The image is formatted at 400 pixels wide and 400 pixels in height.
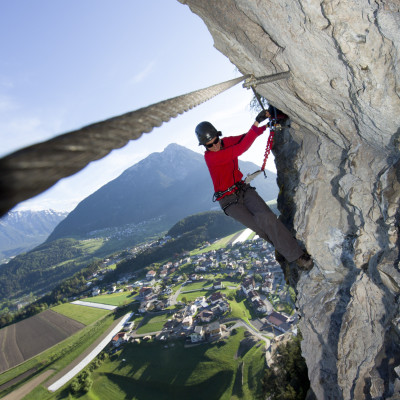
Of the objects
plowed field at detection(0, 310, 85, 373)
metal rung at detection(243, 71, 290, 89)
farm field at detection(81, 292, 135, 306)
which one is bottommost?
farm field at detection(81, 292, 135, 306)

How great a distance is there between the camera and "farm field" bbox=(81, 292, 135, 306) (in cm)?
7469

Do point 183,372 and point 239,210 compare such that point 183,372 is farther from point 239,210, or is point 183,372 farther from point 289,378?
point 239,210

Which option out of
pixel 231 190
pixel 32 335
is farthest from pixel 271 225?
pixel 32 335

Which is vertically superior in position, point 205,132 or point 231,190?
point 205,132

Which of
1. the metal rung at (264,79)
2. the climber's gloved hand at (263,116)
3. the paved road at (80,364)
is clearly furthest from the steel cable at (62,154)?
the paved road at (80,364)

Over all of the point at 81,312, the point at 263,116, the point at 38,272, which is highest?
the point at 38,272

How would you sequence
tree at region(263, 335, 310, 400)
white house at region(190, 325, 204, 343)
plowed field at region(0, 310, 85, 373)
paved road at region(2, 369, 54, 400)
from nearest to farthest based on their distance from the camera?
tree at region(263, 335, 310, 400) → paved road at region(2, 369, 54, 400) → white house at region(190, 325, 204, 343) → plowed field at region(0, 310, 85, 373)

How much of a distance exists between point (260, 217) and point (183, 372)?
39.5 metres

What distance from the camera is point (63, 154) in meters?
1.04

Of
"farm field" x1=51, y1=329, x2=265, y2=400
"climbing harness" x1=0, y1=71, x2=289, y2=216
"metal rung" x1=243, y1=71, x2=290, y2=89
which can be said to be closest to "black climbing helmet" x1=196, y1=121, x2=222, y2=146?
"metal rung" x1=243, y1=71, x2=290, y2=89

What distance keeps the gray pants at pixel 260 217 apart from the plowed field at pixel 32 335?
7317 cm

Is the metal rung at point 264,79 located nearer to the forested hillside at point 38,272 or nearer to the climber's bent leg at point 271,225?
the climber's bent leg at point 271,225

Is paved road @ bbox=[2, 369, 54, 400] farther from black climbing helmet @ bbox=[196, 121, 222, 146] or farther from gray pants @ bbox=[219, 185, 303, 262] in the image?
black climbing helmet @ bbox=[196, 121, 222, 146]

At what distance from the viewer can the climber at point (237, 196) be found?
5430 mm
